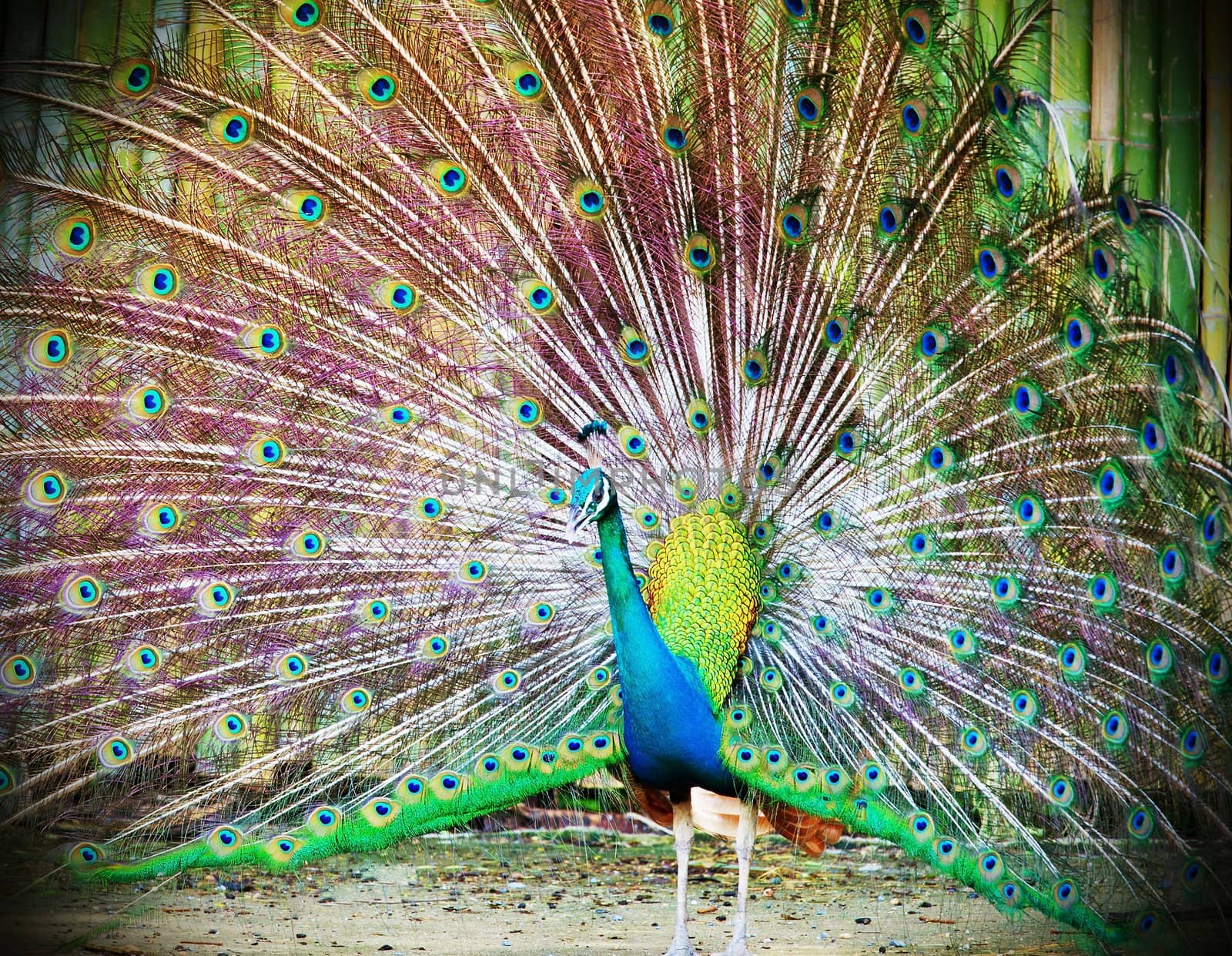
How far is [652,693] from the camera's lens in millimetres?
3457

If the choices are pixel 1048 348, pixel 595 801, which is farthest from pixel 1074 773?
pixel 595 801

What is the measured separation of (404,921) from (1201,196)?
158 inches

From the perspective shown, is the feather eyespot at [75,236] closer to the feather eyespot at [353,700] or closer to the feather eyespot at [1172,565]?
the feather eyespot at [353,700]

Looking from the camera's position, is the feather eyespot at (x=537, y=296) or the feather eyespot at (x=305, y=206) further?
Answer: the feather eyespot at (x=537, y=296)

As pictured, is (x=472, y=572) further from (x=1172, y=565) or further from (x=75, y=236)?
(x=1172, y=565)

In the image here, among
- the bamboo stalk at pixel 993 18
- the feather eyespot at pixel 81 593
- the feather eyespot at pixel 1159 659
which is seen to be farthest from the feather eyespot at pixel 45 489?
the bamboo stalk at pixel 993 18

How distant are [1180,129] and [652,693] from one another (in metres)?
3.20

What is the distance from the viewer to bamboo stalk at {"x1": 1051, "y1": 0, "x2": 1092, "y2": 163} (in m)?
5.02

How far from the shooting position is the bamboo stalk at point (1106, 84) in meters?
4.99

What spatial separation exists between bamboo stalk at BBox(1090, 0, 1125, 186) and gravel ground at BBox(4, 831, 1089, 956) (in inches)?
110

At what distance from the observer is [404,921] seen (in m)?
4.50

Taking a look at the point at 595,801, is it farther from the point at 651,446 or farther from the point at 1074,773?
the point at 1074,773

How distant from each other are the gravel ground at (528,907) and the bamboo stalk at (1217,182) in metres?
2.36

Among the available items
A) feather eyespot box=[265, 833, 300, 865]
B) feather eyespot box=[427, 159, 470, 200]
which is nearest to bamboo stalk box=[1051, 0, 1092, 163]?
feather eyespot box=[427, 159, 470, 200]
